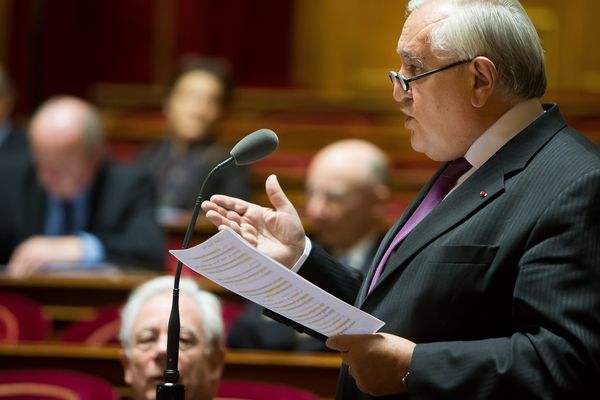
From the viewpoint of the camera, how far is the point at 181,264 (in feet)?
5.08

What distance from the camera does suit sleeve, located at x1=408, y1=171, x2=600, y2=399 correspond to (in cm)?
137

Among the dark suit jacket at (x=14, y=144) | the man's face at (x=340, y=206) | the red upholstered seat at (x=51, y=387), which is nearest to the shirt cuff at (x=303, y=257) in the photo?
the red upholstered seat at (x=51, y=387)

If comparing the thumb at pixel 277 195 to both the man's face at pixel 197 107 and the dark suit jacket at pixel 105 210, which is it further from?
the man's face at pixel 197 107

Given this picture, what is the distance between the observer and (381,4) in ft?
22.4

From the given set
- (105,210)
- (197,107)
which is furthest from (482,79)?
(197,107)

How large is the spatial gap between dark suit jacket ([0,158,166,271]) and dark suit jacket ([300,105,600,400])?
2.45 metres

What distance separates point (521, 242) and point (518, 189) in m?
0.09

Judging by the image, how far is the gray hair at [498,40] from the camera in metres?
1.51

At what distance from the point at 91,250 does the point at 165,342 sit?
183 cm

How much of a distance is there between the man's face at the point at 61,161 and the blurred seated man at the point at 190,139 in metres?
0.68

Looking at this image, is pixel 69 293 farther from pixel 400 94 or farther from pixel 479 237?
pixel 479 237

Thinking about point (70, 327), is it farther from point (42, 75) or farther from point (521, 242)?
point (42, 75)

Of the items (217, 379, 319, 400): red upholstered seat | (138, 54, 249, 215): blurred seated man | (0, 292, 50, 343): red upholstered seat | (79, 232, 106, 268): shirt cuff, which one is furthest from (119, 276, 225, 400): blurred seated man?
(138, 54, 249, 215): blurred seated man

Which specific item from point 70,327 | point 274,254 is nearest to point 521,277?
point 274,254
